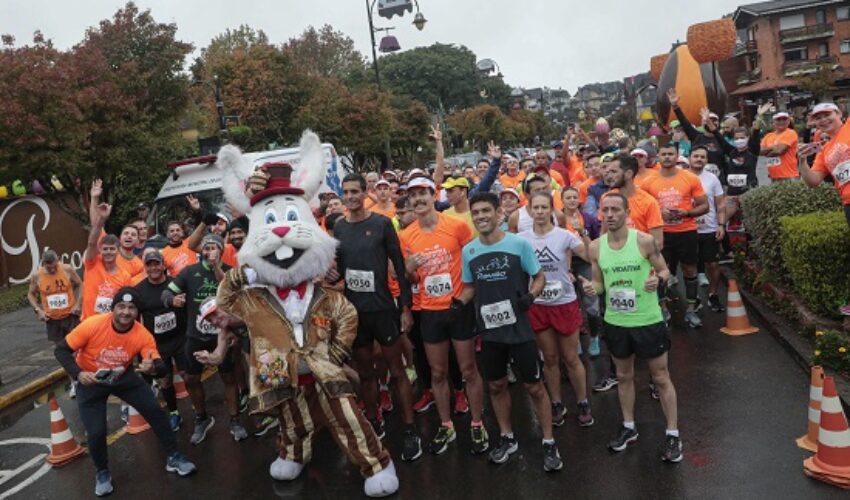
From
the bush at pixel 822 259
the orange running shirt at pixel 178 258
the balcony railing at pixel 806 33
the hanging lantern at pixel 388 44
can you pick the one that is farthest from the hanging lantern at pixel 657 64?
the balcony railing at pixel 806 33

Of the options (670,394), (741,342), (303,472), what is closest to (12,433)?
(303,472)

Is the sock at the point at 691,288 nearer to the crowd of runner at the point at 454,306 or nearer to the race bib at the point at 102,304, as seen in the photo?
the crowd of runner at the point at 454,306

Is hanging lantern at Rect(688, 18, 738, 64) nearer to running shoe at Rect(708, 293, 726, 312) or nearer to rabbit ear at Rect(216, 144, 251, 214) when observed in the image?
running shoe at Rect(708, 293, 726, 312)

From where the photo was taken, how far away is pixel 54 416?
626 cm

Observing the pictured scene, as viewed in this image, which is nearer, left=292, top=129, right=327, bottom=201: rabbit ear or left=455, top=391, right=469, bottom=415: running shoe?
left=292, top=129, right=327, bottom=201: rabbit ear

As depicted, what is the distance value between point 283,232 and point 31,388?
6.35m

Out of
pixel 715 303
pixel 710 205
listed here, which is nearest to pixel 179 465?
pixel 715 303

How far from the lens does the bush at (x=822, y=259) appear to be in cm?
590

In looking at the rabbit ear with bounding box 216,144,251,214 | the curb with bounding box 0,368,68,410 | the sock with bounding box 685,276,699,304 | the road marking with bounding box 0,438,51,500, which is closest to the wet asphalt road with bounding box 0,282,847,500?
the road marking with bounding box 0,438,51,500

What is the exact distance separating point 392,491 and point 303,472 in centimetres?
95

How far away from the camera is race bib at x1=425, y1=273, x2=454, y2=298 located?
5.22 metres

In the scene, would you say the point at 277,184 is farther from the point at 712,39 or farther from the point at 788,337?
the point at 712,39

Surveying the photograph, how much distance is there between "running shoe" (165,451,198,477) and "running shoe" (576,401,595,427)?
10.5 feet

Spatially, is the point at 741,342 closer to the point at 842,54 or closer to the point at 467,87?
the point at 842,54
